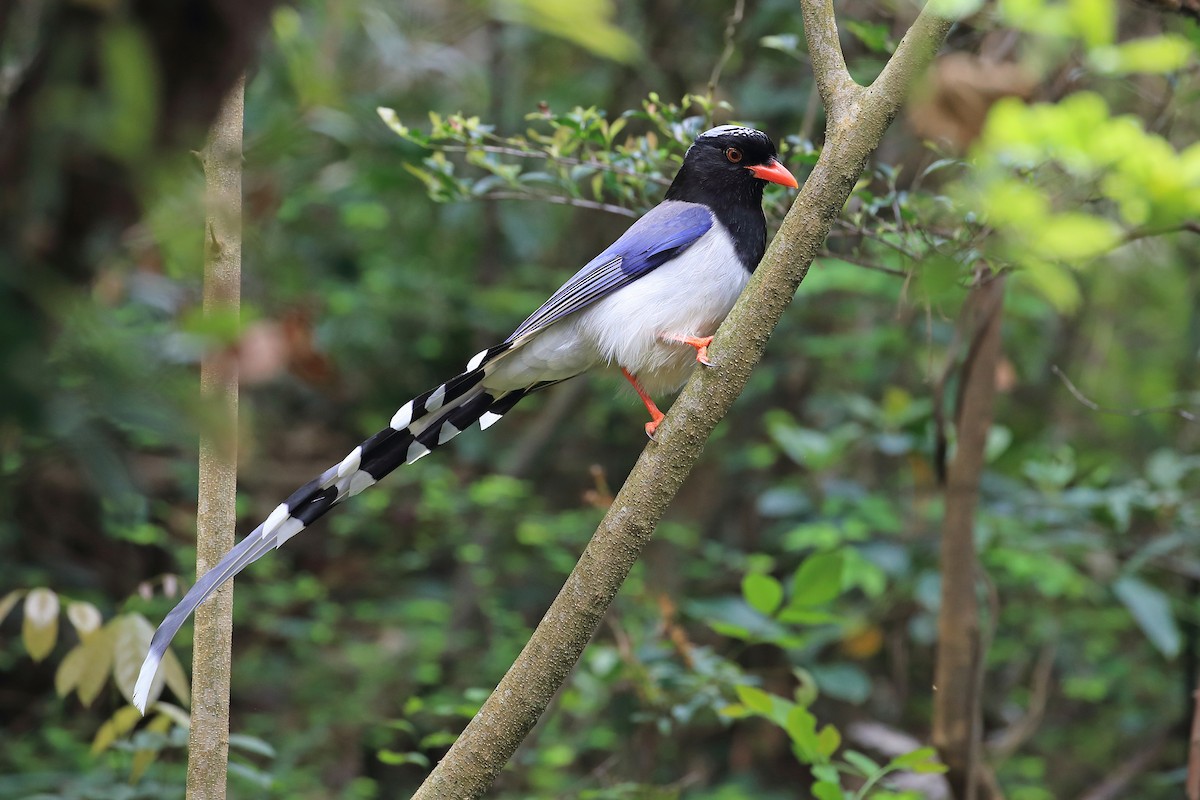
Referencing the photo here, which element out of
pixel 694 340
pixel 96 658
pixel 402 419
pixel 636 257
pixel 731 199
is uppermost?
pixel 731 199

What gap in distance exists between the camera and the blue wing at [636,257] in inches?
135

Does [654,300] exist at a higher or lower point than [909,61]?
lower

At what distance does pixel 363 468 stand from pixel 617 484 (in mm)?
3536

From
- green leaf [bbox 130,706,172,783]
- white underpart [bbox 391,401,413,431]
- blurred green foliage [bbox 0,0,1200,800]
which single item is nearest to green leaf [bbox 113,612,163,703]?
blurred green foliage [bbox 0,0,1200,800]

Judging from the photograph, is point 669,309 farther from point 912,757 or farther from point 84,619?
point 84,619

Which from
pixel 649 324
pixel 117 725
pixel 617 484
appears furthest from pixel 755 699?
pixel 617 484

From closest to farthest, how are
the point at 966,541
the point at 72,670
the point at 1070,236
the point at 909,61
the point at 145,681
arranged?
the point at 1070,236 → the point at 909,61 → the point at 145,681 → the point at 72,670 → the point at 966,541

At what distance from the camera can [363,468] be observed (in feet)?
9.62

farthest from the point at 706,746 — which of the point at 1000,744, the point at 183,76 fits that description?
the point at 183,76

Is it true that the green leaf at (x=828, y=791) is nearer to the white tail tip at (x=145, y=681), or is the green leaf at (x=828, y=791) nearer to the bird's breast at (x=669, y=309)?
the bird's breast at (x=669, y=309)

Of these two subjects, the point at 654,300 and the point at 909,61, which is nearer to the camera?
the point at 909,61

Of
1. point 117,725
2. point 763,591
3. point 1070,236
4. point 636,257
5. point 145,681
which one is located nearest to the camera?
point 1070,236

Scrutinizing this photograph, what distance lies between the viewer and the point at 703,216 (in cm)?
350

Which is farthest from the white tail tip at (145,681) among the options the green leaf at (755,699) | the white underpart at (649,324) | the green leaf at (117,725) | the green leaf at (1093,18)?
the green leaf at (1093,18)
